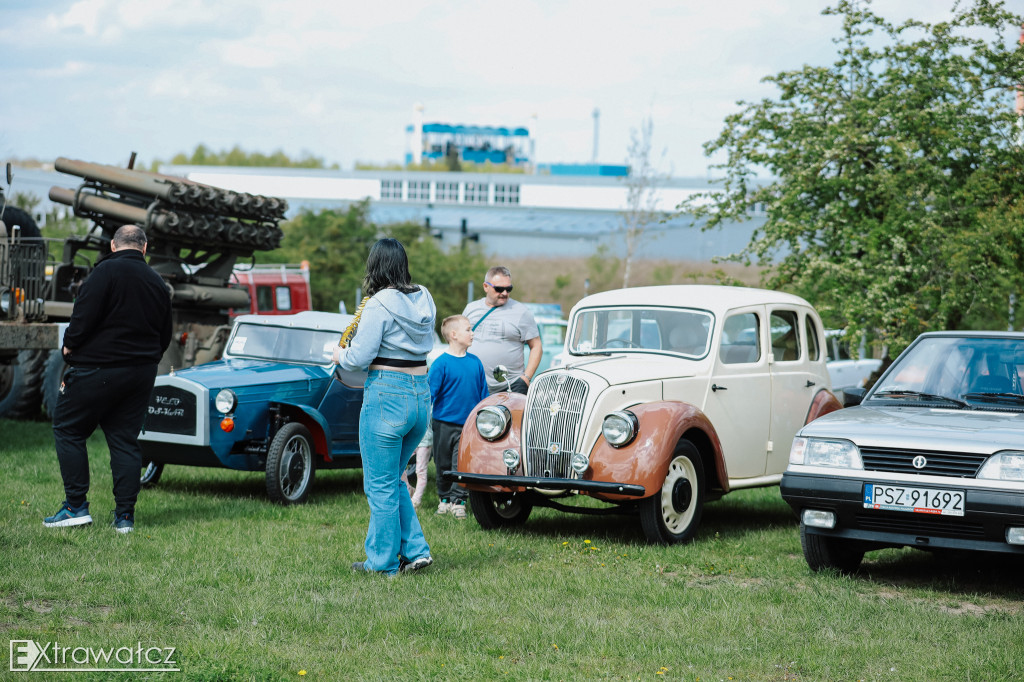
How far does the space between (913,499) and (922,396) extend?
1159 mm

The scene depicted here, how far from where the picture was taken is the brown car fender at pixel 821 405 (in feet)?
29.3

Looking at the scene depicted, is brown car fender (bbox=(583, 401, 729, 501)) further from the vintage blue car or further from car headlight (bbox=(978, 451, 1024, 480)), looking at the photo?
the vintage blue car

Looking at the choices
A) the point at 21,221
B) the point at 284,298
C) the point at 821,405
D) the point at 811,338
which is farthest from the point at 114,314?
the point at 284,298

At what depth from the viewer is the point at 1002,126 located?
554 inches

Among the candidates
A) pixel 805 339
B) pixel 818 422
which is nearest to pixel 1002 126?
pixel 805 339

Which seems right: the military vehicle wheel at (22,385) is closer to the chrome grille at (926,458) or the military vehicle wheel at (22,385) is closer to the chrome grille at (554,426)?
the chrome grille at (554,426)

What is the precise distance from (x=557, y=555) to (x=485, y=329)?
246 centimetres

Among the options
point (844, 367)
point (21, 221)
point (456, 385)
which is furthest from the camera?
point (844, 367)

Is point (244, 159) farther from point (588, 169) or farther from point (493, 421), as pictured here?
point (493, 421)

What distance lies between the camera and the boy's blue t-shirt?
27.2 feet

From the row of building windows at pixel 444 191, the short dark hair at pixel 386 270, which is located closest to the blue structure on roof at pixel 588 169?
the row of building windows at pixel 444 191

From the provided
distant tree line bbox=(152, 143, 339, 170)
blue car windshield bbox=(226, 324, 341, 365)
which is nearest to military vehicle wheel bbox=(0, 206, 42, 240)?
blue car windshield bbox=(226, 324, 341, 365)

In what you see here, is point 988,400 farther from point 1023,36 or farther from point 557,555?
point 1023,36

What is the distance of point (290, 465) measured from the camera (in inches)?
363
